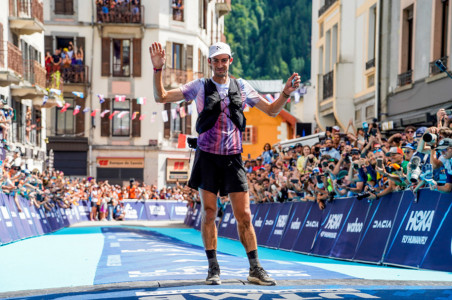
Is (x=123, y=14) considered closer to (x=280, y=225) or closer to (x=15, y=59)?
(x=15, y=59)

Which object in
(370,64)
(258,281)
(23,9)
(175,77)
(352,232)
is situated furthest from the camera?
(175,77)

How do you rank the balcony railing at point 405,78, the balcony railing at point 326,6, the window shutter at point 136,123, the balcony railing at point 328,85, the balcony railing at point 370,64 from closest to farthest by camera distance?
the balcony railing at point 405,78 → the balcony railing at point 370,64 → the balcony railing at point 328,85 → the balcony railing at point 326,6 → the window shutter at point 136,123

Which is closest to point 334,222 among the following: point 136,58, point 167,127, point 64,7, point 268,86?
point 167,127

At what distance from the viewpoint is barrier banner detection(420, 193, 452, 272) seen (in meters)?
10.1

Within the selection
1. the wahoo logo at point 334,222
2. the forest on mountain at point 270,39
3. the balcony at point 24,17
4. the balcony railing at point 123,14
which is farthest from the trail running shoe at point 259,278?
the forest on mountain at point 270,39

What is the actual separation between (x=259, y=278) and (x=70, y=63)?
44.6 metres

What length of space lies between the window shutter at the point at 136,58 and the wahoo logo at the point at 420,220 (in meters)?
40.3

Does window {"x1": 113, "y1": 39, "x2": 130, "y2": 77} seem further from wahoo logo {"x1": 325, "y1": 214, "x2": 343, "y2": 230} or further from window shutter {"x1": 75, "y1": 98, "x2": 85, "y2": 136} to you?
wahoo logo {"x1": 325, "y1": 214, "x2": 343, "y2": 230}

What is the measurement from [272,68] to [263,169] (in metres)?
74.8

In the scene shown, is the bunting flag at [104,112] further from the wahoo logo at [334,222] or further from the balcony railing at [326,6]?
the wahoo logo at [334,222]

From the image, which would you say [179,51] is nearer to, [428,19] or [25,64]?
[25,64]

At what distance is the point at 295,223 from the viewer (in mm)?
17891

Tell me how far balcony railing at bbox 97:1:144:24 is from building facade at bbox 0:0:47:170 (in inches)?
430

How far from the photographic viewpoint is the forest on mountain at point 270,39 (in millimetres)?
96188
